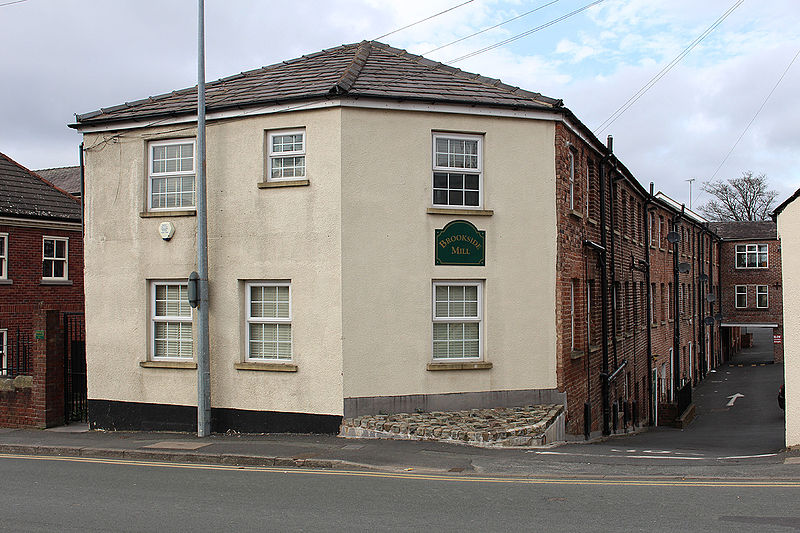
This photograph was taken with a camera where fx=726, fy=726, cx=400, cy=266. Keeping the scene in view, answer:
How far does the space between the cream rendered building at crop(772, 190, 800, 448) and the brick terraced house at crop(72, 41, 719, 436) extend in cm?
384

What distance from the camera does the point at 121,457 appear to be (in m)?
11.7

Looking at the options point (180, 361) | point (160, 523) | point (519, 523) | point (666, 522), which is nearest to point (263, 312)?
point (180, 361)

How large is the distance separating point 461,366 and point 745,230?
50.0 m

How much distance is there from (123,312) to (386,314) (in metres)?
5.49

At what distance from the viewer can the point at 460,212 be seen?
13219mm

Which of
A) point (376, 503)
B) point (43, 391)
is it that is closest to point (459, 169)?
point (376, 503)

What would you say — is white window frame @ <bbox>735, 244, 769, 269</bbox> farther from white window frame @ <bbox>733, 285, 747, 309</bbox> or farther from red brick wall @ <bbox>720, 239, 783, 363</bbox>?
white window frame @ <bbox>733, 285, 747, 309</bbox>

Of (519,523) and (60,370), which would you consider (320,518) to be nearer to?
(519,523)

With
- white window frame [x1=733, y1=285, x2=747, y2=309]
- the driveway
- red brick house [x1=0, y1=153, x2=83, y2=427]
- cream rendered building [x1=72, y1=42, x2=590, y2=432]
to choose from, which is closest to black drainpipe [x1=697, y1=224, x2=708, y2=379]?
the driveway

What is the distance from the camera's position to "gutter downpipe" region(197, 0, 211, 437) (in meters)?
13.0

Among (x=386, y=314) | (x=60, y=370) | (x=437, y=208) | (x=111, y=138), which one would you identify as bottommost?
(x=60, y=370)

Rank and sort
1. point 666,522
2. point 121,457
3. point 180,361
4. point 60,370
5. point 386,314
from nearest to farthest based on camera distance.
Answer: point 666,522
point 121,457
point 386,314
point 180,361
point 60,370

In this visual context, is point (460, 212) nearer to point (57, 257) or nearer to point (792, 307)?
point (792, 307)

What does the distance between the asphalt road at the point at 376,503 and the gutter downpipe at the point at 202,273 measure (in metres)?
3.17
